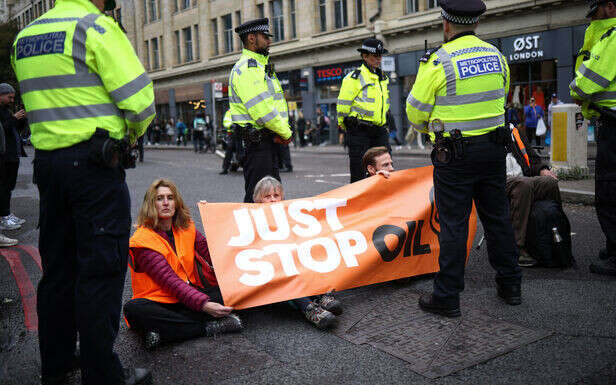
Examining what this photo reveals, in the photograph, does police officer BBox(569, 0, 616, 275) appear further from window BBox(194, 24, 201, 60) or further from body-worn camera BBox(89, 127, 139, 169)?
window BBox(194, 24, 201, 60)

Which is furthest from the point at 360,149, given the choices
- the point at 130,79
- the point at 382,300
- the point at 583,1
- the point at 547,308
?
the point at 583,1

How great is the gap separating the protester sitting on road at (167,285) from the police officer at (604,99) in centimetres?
314

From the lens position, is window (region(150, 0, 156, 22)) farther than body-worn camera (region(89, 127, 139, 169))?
Yes

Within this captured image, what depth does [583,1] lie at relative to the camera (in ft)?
63.9

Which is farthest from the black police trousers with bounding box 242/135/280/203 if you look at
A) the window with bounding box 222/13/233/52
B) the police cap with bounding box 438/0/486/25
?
the window with bounding box 222/13/233/52

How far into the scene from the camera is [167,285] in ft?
11.8

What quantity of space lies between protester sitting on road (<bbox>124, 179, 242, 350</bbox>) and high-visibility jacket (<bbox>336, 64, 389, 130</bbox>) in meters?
2.92

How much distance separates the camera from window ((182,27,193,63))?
42719 millimetres

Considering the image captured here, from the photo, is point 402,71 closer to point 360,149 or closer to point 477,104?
point 360,149

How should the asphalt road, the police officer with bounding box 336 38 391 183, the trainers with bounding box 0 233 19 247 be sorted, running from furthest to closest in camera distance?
the trainers with bounding box 0 233 19 247 < the police officer with bounding box 336 38 391 183 < the asphalt road

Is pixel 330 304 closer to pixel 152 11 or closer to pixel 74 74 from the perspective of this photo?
pixel 74 74

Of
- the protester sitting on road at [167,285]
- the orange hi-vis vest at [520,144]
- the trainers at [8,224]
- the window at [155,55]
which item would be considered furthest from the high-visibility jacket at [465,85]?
the window at [155,55]

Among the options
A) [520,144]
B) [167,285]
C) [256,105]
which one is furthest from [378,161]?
[167,285]

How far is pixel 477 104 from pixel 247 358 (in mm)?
2185
